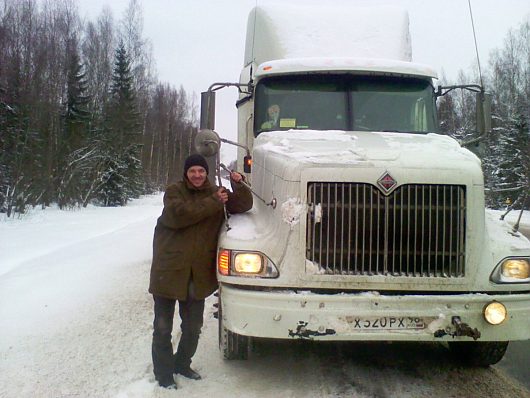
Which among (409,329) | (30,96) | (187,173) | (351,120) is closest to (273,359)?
(409,329)

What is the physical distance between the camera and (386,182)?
3.54m

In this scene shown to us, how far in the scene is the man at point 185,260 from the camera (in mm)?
3801

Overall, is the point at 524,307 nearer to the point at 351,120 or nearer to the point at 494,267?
the point at 494,267

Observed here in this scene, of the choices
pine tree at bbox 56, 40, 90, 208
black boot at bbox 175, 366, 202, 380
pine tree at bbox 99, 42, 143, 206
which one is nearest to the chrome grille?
black boot at bbox 175, 366, 202, 380

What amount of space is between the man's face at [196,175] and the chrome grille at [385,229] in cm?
94

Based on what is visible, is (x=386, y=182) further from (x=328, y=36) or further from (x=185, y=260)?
(x=328, y=36)

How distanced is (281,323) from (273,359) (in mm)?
1242

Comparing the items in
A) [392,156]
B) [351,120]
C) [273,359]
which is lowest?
[273,359]

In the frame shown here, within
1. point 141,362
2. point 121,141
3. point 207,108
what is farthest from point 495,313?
point 121,141

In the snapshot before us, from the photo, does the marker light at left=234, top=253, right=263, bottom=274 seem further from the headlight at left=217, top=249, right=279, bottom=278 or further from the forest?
the forest

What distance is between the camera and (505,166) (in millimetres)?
28391

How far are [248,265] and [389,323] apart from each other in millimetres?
Answer: 1106

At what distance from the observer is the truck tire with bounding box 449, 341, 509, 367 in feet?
13.7

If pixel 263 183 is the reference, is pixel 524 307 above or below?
below
